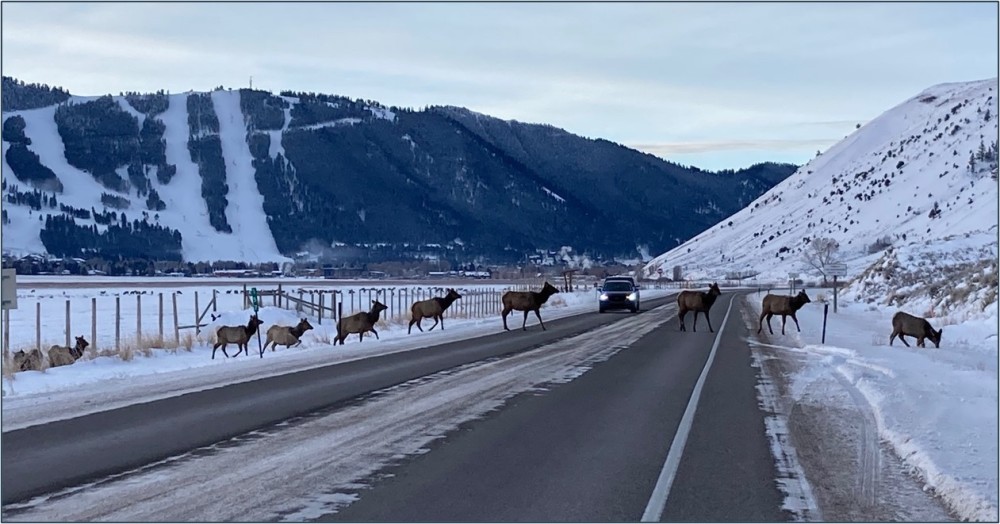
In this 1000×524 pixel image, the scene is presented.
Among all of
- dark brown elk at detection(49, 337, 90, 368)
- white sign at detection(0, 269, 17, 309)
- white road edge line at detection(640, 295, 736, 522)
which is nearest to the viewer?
white road edge line at detection(640, 295, 736, 522)

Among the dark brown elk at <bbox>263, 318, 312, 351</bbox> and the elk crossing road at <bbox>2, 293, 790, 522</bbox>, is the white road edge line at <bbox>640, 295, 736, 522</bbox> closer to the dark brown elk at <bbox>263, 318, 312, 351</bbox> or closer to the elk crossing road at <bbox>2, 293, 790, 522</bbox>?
the elk crossing road at <bbox>2, 293, 790, 522</bbox>

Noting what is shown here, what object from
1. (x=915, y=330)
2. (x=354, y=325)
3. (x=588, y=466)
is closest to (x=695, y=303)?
(x=915, y=330)

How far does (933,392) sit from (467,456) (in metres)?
8.89

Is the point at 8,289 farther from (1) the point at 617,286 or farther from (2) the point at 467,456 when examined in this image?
(1) the point at 617,286

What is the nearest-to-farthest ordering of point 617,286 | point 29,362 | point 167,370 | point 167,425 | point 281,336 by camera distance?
point 167,425, point 167,370, point 29,362, point 281,336, point 617,286

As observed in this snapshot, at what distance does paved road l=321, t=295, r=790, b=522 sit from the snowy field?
1.51m

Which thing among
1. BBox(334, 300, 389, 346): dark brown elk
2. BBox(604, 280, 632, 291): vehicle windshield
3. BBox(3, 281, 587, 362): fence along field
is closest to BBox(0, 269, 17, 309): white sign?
BBox(3, 281, 587, 362): fence along field

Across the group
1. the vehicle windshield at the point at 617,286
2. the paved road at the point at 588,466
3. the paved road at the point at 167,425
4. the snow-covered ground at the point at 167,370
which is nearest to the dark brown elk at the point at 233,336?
the snow-covered ground at the point at 167,370

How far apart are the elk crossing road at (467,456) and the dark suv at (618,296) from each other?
111 feet

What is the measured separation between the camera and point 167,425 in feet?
46.5

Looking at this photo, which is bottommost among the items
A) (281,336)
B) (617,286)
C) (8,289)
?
(281,336)

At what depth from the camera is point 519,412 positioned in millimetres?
15617

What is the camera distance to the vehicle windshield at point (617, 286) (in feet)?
181

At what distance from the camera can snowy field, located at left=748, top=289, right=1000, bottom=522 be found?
10.9 metres
